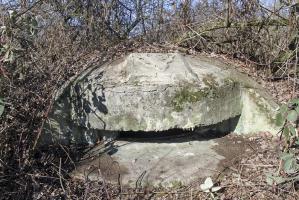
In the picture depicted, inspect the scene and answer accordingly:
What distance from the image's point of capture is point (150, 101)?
4.80m

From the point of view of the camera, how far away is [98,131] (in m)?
5.21

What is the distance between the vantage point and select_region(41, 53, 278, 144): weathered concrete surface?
4.82m

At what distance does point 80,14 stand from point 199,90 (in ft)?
13.0

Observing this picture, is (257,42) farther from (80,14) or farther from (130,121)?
(80,14)

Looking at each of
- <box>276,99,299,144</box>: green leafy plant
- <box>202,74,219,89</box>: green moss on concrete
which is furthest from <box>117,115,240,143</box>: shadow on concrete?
<box>276,99,299,144</box>: green leafy plant

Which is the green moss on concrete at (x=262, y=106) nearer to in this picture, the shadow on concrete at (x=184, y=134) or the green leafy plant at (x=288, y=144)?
the shadow on concrete at (x=184, y=134)

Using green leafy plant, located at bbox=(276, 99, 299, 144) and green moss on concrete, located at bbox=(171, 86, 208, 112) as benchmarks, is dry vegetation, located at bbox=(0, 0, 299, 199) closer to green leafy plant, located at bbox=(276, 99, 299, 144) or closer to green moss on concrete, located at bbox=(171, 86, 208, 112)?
green leafy plant, located at bbox=(276, 99, 299, 144)

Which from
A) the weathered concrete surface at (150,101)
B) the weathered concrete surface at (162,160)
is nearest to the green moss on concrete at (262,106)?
the weathered concrete surface at (150,101)

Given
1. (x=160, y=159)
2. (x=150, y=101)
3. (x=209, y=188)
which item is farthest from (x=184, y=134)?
(x=209, y=188)

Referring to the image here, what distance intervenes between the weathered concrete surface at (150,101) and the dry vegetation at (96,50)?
0.26m

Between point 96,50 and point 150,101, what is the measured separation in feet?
5.89

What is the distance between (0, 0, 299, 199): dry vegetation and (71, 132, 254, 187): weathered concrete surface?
155 millimetres

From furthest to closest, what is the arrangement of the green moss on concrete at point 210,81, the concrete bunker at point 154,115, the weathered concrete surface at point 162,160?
1. the green moss on concrete at point 210,81
2. the concrete bunker at point 154,115
3. the weathered concrete surface at point 162,160

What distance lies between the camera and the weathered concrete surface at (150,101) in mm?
4824
